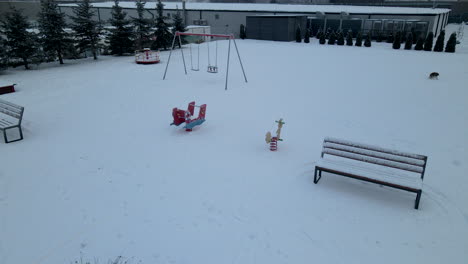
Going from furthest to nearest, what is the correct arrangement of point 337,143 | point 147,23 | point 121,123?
1. point 147,23
2. point 121,123
3. point 337,143

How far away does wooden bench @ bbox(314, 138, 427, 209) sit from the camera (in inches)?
223

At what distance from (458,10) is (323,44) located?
61.2m

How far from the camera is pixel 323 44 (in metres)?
29.8

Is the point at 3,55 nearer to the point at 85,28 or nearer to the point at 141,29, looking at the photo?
the point at 85,28

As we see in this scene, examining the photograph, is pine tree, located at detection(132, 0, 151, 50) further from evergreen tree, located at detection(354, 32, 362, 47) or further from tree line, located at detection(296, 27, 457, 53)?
evergreen tree, located at detection(354, 32, 362, 47)

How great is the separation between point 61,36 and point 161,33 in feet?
27.5

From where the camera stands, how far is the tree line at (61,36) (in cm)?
1612

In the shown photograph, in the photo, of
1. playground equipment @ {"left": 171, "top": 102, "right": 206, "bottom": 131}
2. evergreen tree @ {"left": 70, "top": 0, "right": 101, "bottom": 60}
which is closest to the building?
evergreen tree @ {"left": 70, "top": 0, "right": 101, "bottom": 60}

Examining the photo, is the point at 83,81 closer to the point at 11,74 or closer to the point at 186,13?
the point at 11,74

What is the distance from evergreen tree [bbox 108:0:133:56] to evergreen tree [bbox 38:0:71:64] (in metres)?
4.06

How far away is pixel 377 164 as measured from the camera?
6066 millimetres

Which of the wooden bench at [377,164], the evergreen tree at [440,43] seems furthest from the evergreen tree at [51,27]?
the evergreen tree at [440,43]

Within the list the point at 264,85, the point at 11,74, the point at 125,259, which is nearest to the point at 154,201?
the point at 125,259

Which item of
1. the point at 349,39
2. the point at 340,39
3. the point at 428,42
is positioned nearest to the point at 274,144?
the point at 428,42
